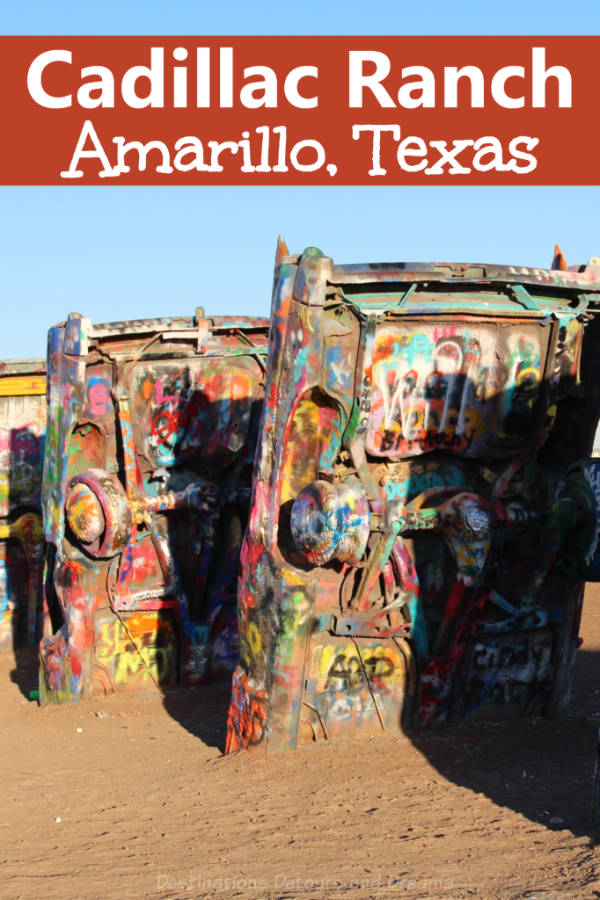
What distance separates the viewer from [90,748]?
845cm

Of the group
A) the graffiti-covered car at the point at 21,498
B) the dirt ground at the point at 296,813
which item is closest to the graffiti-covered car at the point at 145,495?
the dirt ground at the point at 296,813

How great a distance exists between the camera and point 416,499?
26.0 feet

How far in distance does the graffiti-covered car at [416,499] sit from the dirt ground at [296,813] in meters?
0.37

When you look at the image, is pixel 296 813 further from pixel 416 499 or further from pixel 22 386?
pixel 22 386

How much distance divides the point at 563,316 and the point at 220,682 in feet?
14.7

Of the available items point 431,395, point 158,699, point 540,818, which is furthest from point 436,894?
point 158,699

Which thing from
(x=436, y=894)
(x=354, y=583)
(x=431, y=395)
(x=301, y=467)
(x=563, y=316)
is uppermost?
(x=563, y=316)

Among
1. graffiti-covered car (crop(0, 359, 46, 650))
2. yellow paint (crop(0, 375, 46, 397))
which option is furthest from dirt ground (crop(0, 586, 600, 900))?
yellow paint (crop(0, 375, 46, 397))

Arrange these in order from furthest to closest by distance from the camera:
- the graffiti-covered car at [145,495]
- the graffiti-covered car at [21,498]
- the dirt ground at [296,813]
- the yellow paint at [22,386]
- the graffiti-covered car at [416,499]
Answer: the yellow paint at [22,386], the graffiti-covered car at [21,498], the graffiti-covered car at [145,495], the graffiti-covered car at [416,499], the dirt ground at [296,813]

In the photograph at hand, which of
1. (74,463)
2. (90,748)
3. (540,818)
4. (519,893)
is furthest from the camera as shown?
(74,463)

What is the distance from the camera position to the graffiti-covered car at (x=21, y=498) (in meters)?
12.3

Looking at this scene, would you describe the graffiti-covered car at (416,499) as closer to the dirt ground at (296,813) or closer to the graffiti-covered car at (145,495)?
the dirt ground at (296,813)

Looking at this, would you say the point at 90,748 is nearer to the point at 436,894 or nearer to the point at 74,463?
the point at 74,463

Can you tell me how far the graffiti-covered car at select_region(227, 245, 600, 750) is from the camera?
24.5 feet
